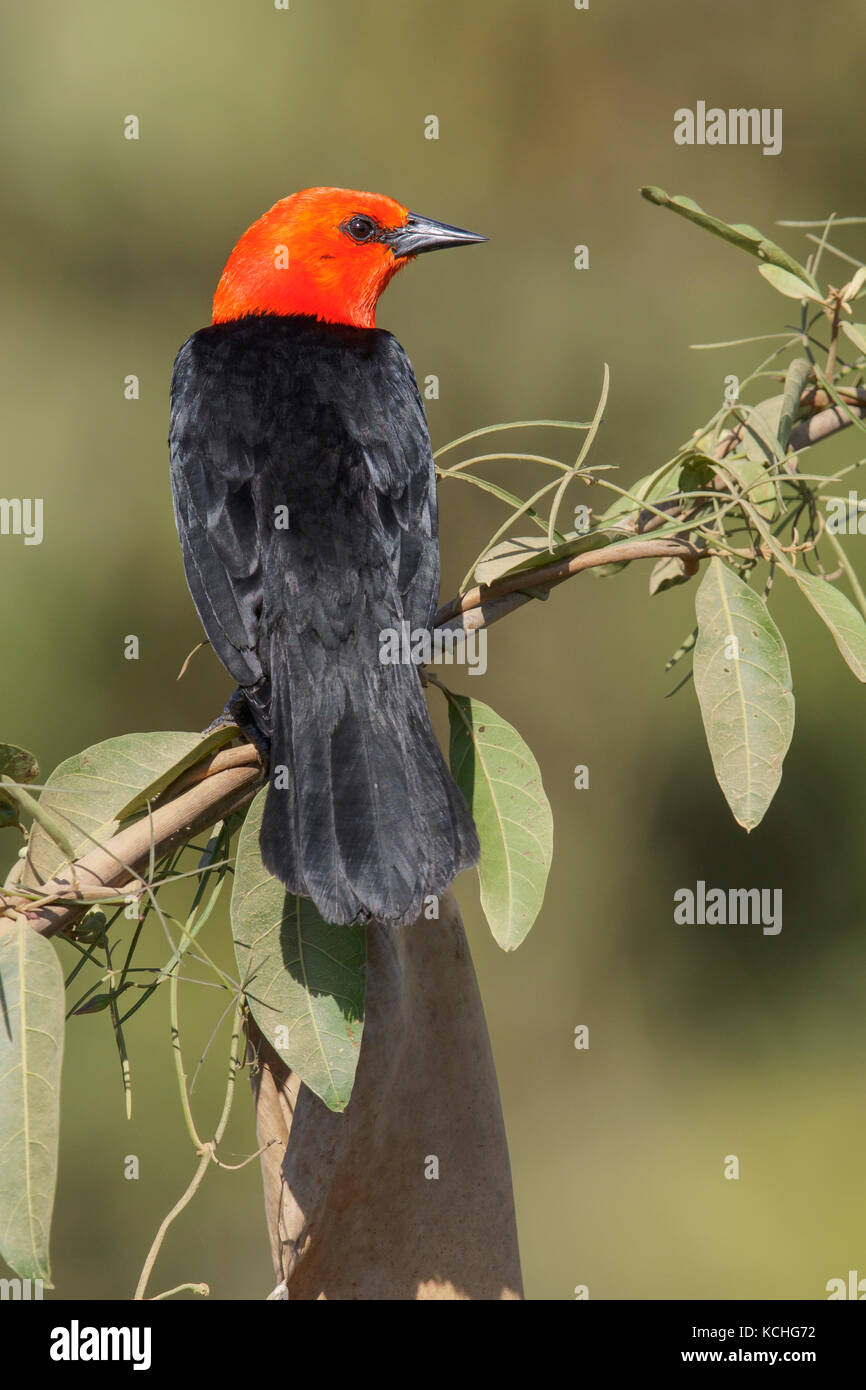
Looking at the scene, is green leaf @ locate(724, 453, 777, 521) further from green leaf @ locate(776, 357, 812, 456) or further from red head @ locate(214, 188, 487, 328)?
red head @ locate(214, 188, 487, 328)

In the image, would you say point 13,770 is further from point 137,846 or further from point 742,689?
point 742,689

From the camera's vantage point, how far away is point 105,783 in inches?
62.6

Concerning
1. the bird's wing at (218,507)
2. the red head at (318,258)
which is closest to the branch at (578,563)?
the bird's wing at (218,507)

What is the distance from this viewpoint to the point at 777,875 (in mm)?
5586

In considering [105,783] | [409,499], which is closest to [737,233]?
[409,499]

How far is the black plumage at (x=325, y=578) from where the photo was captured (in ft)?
5.52

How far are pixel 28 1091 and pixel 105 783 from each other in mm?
363

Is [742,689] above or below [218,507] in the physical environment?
below

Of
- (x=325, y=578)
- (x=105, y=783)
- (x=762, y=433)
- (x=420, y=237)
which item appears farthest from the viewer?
(x=420, y=237)

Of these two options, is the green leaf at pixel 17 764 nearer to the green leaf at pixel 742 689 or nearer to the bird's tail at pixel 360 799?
the bird's tail at pixel 360 799

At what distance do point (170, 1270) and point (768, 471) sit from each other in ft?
15.3

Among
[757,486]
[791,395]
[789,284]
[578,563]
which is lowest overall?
[578,563]

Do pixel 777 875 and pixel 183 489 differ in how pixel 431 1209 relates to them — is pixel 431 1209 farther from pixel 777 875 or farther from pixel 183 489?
pixel 777 875

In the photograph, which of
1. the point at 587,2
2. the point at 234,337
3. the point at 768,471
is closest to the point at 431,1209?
the point at 768,471
